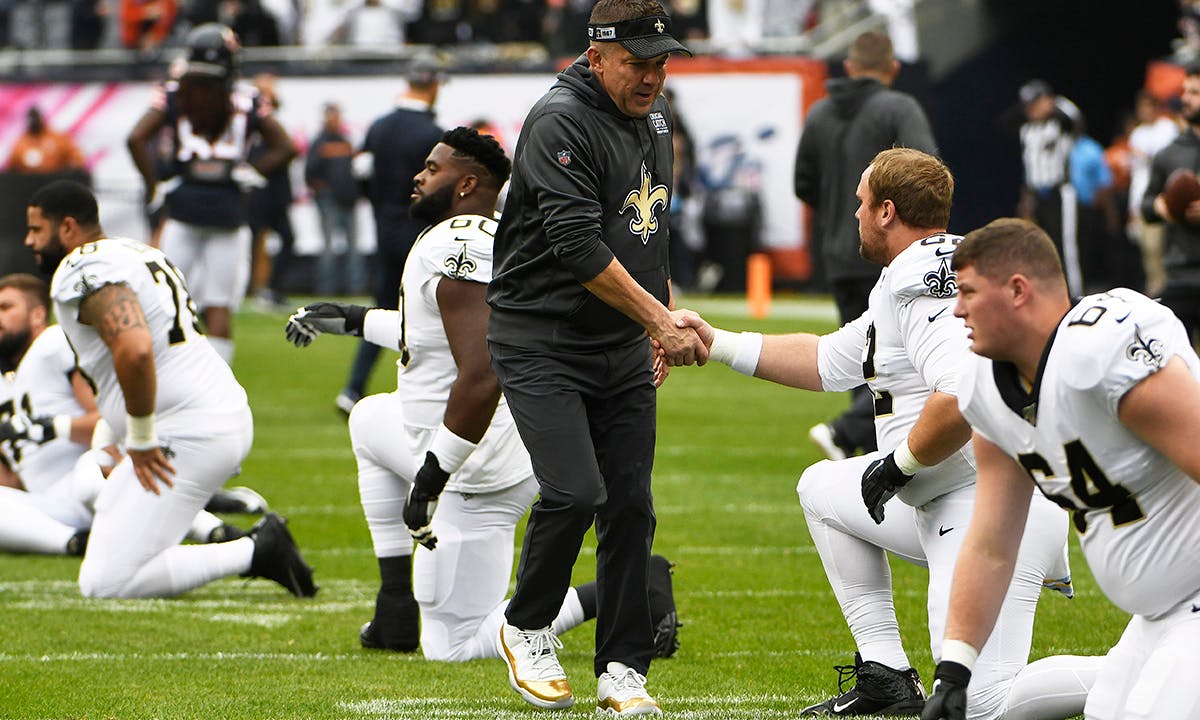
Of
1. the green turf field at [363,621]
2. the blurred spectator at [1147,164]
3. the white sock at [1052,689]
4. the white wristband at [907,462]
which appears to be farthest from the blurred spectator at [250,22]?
the white sock at [1052,689]

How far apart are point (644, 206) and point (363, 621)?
220 centimetres

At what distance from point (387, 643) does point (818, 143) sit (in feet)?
13.5

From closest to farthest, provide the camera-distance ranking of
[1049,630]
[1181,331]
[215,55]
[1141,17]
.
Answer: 1. [1181,331]
2. [1049,630]
3. [215,55]
4. [1141,17]

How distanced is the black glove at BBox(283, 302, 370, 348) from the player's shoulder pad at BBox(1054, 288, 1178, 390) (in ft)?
10.1

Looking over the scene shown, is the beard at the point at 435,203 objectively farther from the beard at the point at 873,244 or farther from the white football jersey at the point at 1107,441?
the white football jersey at the point at 1107,441

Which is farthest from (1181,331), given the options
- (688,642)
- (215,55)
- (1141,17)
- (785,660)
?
(1141,17)

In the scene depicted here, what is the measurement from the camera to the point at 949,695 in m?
3.61

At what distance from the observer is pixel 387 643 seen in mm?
5930

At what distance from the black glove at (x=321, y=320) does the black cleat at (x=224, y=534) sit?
1.38m

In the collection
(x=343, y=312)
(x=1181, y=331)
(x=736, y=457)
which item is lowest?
(x=736, y=457)

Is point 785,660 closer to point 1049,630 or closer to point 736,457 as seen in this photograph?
point 1049,630

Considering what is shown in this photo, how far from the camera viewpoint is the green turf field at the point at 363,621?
5012mm

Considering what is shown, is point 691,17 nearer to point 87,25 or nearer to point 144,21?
point 144,21

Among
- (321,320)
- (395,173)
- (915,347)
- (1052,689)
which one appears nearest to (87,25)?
(395,173)
